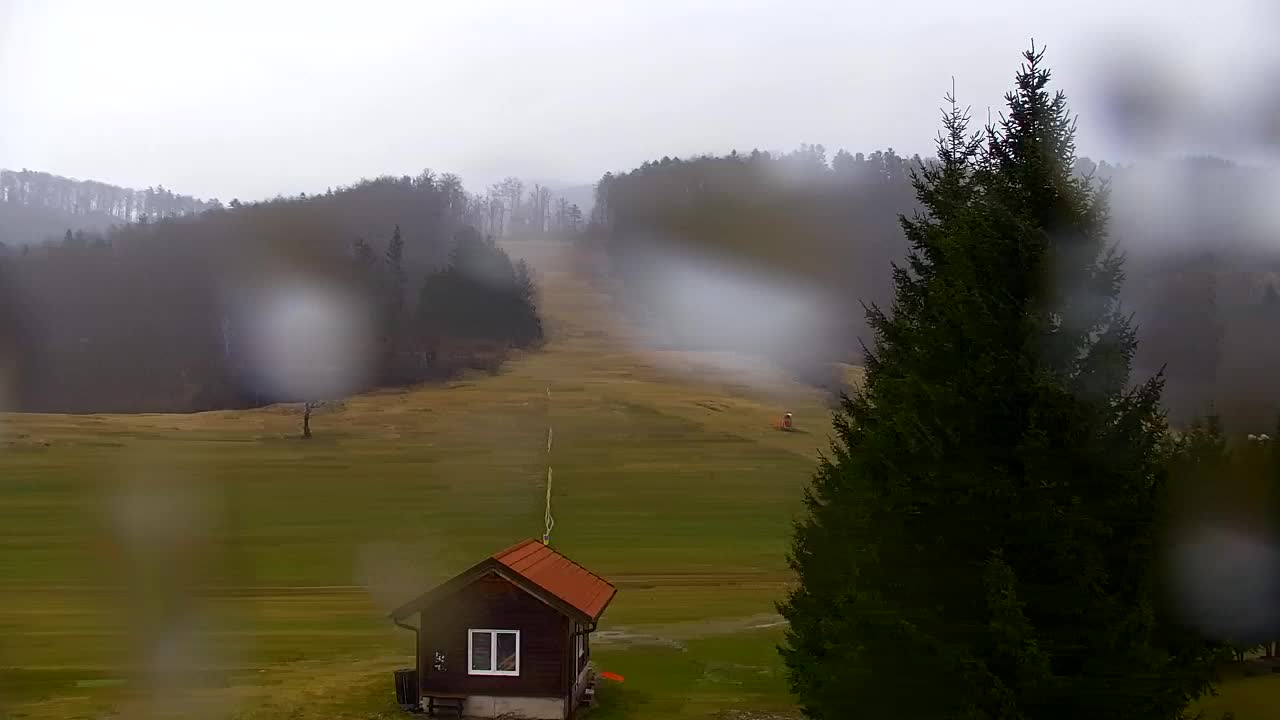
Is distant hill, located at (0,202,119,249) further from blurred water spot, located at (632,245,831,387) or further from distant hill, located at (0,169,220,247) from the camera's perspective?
blurred water spot, located at (632,245,831,387)

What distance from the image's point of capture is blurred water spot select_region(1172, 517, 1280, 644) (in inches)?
347

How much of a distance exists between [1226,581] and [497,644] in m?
9.81

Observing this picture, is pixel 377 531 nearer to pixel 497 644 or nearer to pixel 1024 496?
pixel 497 644

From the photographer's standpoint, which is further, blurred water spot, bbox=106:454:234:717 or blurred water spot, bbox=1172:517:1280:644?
blurred water spot, bbox=106:454:234:717

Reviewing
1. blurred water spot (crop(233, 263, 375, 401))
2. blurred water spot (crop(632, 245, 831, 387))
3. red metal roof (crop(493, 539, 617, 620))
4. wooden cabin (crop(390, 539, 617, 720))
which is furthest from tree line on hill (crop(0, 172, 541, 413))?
wooden cabin (crop(390, 539, 617, 720))

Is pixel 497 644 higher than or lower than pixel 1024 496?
lower

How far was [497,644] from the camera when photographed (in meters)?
15.1

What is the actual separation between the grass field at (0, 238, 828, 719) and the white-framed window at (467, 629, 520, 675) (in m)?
1.82

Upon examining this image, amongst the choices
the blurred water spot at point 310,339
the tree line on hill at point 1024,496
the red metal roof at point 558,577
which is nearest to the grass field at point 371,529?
the red metal roof at point 558,577

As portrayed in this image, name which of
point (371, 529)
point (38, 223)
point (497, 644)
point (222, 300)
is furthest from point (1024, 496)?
point (38, 223)

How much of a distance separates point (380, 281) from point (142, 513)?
83.4 ft

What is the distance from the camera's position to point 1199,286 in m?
18.3

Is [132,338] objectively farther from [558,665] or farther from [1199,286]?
[1199,286]

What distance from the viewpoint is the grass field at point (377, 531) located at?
57.7 ft
